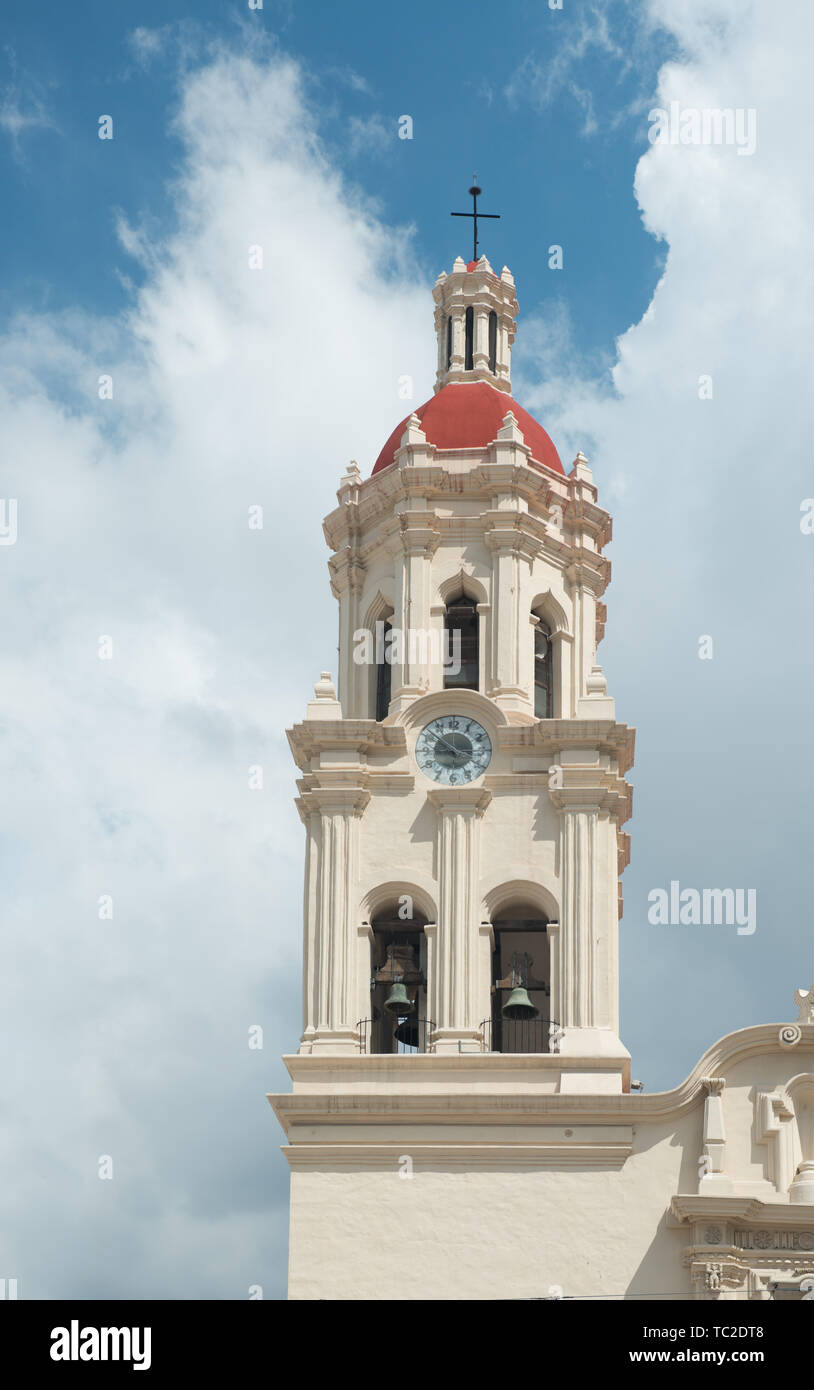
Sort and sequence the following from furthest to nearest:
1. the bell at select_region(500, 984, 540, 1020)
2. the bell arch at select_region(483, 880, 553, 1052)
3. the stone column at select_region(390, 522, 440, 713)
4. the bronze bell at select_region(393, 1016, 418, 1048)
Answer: the stone column at select_region(390, 522, 440, 713), the bronze bell at select_region(393, 1016, 418, 1048), the bell arch at select_region(483, 880, 553, 1052), the bell at select_region(500, 984, 540, 1020)

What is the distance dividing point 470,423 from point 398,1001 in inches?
455

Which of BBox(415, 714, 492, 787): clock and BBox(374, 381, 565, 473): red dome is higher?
BBox(374, 381, 565, 473): red dome

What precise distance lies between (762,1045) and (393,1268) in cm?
674

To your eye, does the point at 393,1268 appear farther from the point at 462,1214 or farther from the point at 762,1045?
the point at 762,1045

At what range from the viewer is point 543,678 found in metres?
44.4

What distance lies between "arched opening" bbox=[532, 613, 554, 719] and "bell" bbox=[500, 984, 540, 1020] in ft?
19.6

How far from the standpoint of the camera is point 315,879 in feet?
136

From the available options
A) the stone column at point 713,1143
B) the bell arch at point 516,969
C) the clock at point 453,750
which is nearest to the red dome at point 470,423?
the clock at point 453,750

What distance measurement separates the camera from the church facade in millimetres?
38344

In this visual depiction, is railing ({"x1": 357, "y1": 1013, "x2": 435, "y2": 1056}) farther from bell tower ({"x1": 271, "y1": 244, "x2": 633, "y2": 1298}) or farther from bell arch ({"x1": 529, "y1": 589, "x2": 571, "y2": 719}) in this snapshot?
bell arch ({"x1": 529, "y1": 589, "x2": 571, "y2": 719})

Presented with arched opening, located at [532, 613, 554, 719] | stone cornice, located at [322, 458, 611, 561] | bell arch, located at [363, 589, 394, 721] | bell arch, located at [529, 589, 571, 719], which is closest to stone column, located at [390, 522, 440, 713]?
stone cornice, located at [322, 458, 611, 561]
